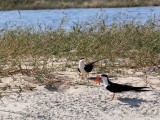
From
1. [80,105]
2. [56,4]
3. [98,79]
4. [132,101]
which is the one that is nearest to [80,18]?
[98,79]

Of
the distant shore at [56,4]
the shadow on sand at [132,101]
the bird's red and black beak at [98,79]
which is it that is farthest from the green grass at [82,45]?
the distant shore at [56,4]

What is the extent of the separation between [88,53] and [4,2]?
29470 mm

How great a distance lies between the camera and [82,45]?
8484 mm

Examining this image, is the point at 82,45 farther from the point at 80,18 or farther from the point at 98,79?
the point at 80,18

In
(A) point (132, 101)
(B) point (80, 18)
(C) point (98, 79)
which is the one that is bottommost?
(B) point (80, 18)

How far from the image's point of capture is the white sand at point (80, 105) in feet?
18.7

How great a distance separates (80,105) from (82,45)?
259 cm

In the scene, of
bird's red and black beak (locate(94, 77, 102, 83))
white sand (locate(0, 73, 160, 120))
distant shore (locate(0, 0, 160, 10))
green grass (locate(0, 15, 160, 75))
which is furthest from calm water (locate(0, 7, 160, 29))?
distant shore (locate(0, 0, 160, 10))

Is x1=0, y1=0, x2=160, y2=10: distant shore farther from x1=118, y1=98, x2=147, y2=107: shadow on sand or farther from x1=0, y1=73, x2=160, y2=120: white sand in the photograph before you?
x1=118, y1=98, x2=147, y2=107: shadow on sand

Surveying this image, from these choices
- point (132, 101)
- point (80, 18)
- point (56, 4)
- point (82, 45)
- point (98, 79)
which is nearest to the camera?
point (132, 101)

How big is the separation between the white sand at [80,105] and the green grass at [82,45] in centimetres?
93

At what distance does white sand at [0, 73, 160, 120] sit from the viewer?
5699 mm

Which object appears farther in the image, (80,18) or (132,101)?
(80,18)

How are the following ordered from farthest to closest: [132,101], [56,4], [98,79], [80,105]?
[56,4]
[98,79]
[132,101]
[80,105]
